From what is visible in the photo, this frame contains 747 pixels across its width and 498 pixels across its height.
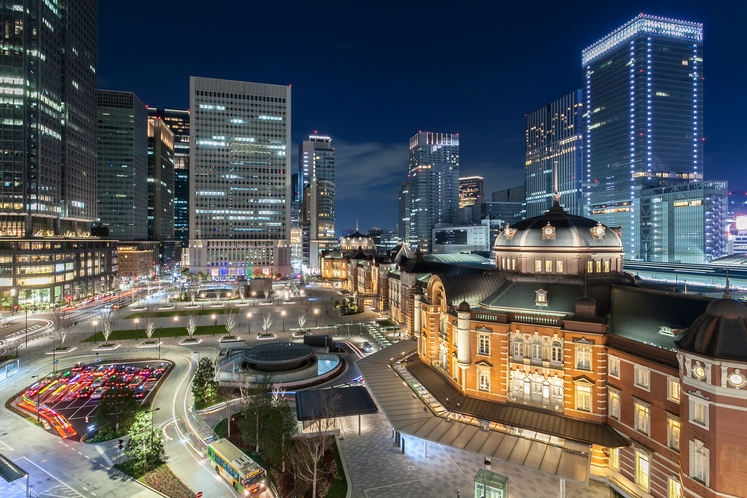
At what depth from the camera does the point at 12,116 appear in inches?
4099

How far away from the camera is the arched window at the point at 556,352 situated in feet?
118

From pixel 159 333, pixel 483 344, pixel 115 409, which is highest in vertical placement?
pixel 483 344

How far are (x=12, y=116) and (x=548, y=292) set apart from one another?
434 feet

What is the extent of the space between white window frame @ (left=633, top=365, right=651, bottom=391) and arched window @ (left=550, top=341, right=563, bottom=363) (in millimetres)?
6009

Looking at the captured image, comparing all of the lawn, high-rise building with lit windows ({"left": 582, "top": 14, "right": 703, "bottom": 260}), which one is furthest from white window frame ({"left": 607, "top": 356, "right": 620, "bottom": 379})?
high-rise building with lit windows ({"left": 582, "top": 14, "right": 703, "bottom": 260})

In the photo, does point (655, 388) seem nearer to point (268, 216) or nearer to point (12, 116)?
point (12, 116)

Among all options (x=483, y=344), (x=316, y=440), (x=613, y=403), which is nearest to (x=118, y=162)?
(x=316, y=440)

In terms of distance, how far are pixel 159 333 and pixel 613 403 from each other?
7491 cm

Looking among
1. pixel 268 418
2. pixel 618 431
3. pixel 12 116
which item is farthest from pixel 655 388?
pixel 12 116

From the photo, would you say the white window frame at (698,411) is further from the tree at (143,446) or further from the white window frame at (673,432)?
the tree at (143,446)

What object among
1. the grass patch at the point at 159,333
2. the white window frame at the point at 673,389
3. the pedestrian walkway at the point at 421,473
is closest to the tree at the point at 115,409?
the pedestrian walkway at the point at 421,473

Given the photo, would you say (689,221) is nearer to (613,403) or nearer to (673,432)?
(613,403)

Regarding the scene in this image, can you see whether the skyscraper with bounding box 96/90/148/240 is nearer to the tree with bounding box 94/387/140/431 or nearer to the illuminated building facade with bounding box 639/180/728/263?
the tree with bounding box 94/387/140/431

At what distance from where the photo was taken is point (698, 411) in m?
24.3
